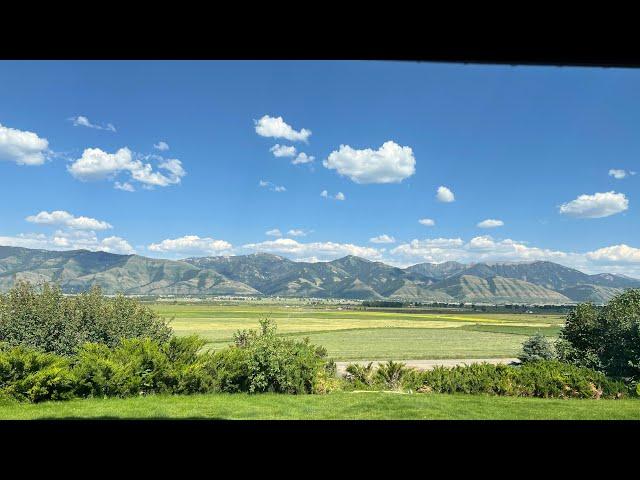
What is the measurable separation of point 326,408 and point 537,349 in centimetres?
488

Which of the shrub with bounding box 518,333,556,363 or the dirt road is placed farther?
the shrub with bounding box 518,333,556,363

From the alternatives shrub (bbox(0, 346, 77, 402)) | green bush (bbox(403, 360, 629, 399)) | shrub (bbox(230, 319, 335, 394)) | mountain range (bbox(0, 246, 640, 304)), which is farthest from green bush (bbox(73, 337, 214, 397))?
green bush (bbox(403, 360, 629, 399))

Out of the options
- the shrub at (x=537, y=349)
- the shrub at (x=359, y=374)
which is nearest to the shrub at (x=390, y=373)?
the shrub at (x=359, y=374)

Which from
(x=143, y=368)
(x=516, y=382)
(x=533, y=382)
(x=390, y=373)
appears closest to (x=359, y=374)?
(x=390, y=373)

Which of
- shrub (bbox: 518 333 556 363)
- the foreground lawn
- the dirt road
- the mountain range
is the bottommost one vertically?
the foreground lawn

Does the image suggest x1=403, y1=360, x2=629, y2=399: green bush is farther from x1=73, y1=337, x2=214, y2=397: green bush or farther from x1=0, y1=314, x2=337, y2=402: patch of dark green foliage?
x1=73, y1=337, x2=214, y2=397: green bush

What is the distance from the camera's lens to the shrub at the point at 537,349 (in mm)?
7652

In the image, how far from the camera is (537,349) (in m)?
7.80

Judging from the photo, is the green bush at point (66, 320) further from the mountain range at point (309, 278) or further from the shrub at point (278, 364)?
the shrub at point (278, 364)

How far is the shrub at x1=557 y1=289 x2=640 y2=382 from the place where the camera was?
22.5 feet

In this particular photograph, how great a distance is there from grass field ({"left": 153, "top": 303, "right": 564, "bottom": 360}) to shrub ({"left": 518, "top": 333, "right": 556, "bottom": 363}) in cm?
16

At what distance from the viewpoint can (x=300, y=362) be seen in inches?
239
